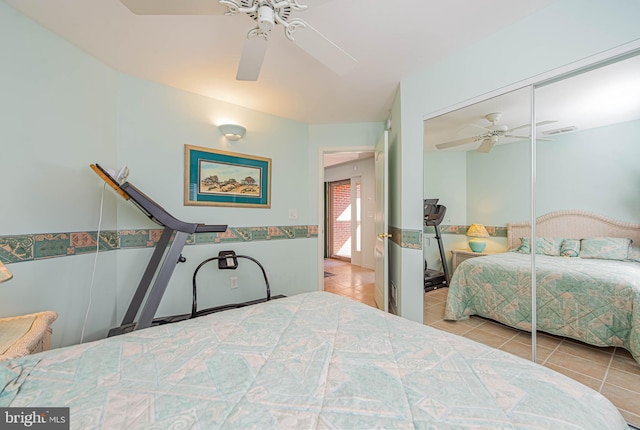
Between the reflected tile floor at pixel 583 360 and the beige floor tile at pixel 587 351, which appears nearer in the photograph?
the reflected tile floor at pixel 583 360

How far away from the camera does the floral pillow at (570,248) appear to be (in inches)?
60.1

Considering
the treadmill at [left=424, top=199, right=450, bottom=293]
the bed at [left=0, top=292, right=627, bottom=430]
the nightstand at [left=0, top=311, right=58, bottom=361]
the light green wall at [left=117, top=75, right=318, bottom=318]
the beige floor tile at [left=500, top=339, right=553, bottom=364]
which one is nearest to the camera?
the bed at [left=0, top=292, right=627, bottom=430]

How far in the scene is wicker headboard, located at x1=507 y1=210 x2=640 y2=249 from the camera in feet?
4.47

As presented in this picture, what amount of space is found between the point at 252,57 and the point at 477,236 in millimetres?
1988

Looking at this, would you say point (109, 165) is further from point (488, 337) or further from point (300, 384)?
point (488, 337)

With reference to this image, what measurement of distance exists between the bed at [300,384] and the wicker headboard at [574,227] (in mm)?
1174

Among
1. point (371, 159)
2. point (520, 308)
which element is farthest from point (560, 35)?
point (371, 159)

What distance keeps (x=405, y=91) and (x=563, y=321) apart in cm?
208

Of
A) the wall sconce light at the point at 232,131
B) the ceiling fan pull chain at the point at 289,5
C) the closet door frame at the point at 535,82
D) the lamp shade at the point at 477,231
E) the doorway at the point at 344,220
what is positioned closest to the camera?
the ceiling fan pull chain at the point at 289,5

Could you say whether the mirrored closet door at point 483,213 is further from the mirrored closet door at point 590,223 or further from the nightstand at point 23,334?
the nightstand at point 23,334

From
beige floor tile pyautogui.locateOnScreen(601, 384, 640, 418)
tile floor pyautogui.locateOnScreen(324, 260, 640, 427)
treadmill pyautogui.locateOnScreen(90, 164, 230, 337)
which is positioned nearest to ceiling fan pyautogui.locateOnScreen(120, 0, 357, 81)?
treadmill pyautogui.locateOnScreen(90, 164, 230, 337)

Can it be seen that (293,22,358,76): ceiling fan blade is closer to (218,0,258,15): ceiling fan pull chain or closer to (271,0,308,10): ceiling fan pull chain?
(271,0,308,10): ceiling fan pull chain

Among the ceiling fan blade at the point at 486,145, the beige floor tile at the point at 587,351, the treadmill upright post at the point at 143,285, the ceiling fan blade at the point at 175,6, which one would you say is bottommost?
the beige floor tile at the point at 587,351

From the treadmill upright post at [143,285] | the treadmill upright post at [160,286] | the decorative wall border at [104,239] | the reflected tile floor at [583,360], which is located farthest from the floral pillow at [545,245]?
the treadmill upright post at [143,285]
